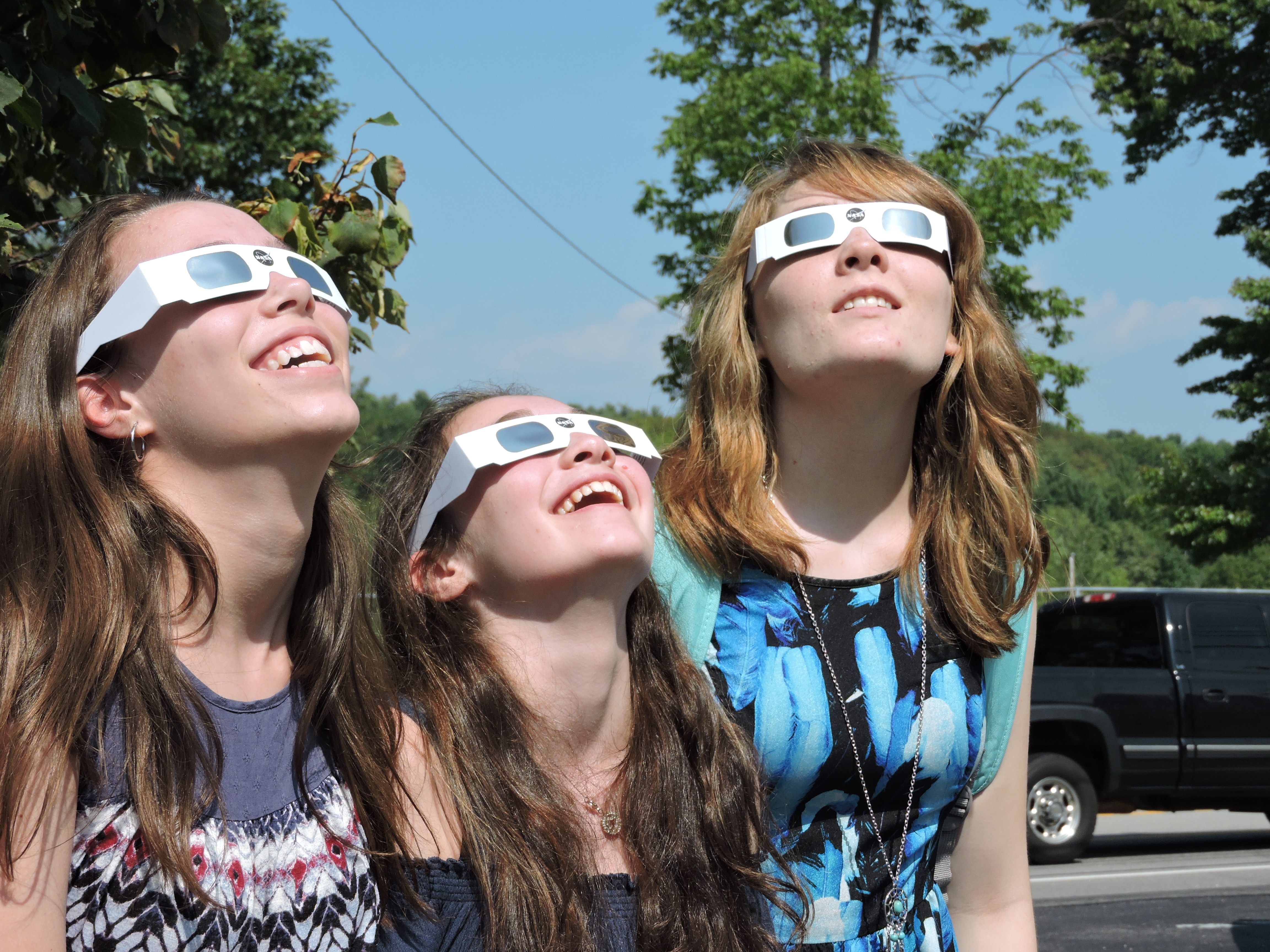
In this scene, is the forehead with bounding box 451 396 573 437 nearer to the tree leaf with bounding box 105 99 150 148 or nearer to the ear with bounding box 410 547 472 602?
the ear with bounding box 410 547 472 602

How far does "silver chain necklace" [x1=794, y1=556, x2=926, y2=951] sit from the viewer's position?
2.17m

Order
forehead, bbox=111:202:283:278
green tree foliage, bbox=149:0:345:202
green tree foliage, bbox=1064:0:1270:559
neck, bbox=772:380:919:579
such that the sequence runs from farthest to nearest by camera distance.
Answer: green tree foliage, bbox=1064:0:1270:559 < green tree foliage, bbox=149:0:345:202 < neck, bbox=772:380:919:579 < forehead, bbox=111:202:283:278

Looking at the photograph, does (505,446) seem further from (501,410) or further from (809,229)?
(809,229)

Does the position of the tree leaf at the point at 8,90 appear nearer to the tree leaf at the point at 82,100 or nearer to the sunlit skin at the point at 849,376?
the tree leaf at the point at 82,100

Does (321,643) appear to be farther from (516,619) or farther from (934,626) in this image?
(934,626)

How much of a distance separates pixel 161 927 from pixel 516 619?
0.82 meters

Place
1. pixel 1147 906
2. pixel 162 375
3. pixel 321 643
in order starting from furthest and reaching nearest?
pixel 1147 906 → pixel 321 643 → pixel 162 375

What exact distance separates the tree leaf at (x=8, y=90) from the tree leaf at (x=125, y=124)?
396mm

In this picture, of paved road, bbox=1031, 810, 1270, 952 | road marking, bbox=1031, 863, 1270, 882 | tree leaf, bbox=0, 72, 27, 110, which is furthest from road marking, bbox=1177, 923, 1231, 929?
tree leaf, bbox=0, 72, 27, 110

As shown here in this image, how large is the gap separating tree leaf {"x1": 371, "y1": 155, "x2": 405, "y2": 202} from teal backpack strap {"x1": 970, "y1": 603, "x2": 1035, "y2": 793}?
163 centimetres

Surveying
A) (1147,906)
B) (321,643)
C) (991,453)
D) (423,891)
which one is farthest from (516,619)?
(1147,906)

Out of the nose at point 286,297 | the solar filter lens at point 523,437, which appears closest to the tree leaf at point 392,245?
the solar filter lens at point 523,437

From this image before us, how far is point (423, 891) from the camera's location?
1900 mm

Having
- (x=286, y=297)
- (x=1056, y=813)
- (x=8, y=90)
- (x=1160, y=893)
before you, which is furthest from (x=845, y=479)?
(x=1056, y=813)
